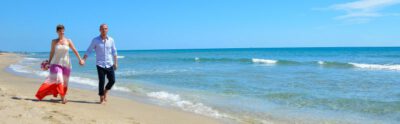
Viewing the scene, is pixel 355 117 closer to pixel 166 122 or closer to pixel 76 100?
pixel 166 122

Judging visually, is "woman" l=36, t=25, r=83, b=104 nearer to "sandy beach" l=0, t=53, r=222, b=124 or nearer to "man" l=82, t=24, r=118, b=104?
"sandy beach" l=0, t=53, r=222, b=124

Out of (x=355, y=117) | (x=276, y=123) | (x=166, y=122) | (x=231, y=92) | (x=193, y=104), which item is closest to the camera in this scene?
(x=166, y=122)

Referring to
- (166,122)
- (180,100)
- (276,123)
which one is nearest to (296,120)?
(276,123)

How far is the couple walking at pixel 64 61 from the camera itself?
638 cm

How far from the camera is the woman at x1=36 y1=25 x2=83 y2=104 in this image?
6367 mm

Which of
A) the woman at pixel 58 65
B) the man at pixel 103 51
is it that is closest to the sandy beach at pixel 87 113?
the woman at pixel 58 65

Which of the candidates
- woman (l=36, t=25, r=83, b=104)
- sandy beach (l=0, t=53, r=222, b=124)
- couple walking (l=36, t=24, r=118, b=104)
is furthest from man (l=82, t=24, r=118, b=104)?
sandy beach (l=0, t=53, r=222, b=124)

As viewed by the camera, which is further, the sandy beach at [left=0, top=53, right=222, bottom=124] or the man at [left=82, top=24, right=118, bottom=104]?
the man at [left=82, top=24, right=118, bottom=104]

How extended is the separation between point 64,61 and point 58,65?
0.11 m

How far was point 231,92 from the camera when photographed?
1023 centimetres

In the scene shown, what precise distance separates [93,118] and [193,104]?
113 inches

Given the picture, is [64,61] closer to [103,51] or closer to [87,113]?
[103,51]

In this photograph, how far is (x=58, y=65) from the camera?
6.42 metres

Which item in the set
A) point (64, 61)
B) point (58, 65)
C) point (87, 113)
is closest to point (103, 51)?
point (64, 61)
